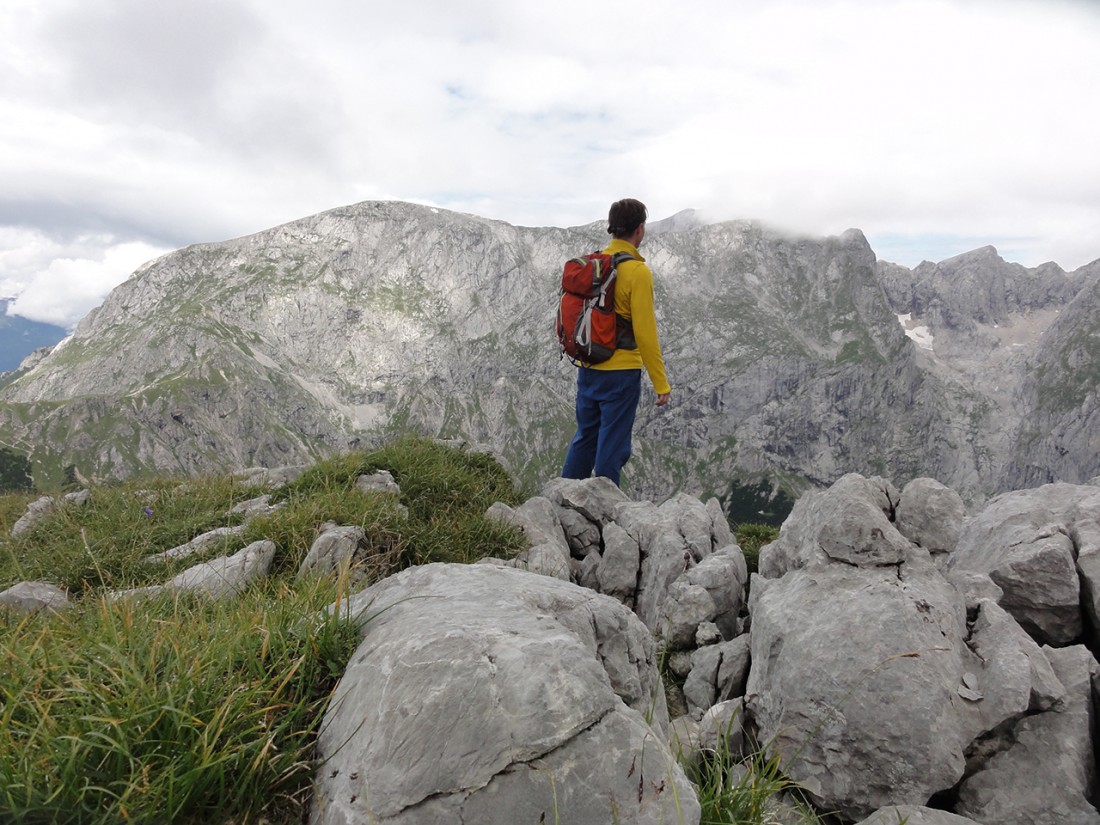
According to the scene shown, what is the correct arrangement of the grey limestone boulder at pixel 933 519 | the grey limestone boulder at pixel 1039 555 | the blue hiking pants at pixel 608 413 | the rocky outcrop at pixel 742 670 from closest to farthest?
the rocky outcrop at pixel 742 670, the grey limestone boulder at pixel 1039 555, the grey limestone boulder at pixel 933 519, the blue hiking pants at pixel 608 413

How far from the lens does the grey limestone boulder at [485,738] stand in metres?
3.39

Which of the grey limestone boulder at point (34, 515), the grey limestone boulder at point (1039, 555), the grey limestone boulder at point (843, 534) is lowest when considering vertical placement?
the grey limestone boulder at point (1039, 555)

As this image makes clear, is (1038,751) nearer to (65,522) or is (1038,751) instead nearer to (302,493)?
(302,493)

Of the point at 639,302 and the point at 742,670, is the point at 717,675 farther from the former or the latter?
the point at 639,302

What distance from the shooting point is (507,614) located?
16.0 ft

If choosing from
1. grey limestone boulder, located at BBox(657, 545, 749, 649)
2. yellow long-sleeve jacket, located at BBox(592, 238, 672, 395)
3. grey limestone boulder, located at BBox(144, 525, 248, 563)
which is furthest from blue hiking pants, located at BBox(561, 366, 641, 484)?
grey limestone boulder, located at BBox(144, 525, 248, 563)

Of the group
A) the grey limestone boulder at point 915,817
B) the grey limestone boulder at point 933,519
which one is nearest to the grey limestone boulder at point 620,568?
the grey limestone boulder at point 933,519

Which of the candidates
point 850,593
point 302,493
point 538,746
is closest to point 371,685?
point 538,746

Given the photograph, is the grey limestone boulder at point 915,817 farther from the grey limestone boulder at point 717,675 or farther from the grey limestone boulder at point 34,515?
the grey limestone boulder at point 34,515

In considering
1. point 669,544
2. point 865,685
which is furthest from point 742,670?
point 669,544

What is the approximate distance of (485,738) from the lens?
3635 mm

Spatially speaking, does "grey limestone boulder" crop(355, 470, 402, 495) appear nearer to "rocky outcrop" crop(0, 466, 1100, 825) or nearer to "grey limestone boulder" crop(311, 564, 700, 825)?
"rocky outcrop" crop(0, 466, 1100, 825)

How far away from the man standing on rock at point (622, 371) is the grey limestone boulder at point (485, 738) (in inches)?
357

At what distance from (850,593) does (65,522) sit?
43.4 ft
